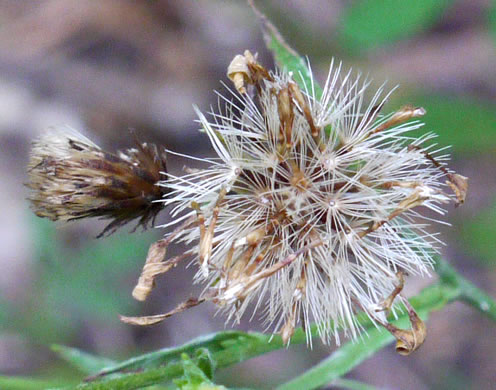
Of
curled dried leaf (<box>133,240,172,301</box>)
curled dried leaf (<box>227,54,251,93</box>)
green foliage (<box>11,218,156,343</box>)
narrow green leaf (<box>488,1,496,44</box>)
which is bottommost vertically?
green foliage (<box>11,218,156,343</box>)

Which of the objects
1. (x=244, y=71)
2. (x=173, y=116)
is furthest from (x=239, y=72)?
(x=173, y=116)

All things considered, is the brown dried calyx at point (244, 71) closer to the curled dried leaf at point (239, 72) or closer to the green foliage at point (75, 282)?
the curled dried leaf at point (239, 72)

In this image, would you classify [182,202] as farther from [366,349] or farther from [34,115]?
[34,115]

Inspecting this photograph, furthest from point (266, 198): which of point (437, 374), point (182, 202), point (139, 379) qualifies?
point (437, 374)

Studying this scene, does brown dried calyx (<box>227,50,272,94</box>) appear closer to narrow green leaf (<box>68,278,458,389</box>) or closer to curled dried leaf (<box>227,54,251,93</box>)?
curled dried leaf (<box>227,54,251,93</box>)

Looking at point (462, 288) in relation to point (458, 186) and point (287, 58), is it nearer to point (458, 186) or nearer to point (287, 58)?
point (458, 186)

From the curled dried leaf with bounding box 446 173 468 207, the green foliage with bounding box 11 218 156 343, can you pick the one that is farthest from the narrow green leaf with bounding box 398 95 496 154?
the curled dried leaf with bounding box 446 173 468 207
